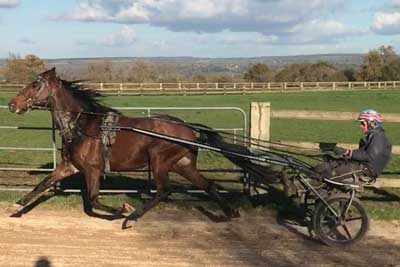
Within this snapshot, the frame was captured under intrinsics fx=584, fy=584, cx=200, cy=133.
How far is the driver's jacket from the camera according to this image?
21.2 feet

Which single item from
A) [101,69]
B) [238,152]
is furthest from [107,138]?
[101,69]

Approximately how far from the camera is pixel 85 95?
7.62 metres

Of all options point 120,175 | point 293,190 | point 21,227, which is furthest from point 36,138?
point 293,190

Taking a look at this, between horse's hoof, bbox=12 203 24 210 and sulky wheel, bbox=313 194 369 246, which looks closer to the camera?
sulky wheel, bbox=313 194 369 246

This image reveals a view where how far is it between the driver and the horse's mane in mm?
2976

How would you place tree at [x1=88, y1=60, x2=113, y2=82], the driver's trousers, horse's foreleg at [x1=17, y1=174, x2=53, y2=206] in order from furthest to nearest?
tree at [x1=88, y1=60, x2=113, y2=82] < horse's foreleg at [x1=17, y1=174, x2=53, y2=206] < the driver's trousers

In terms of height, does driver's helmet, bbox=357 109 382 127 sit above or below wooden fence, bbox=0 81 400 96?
above

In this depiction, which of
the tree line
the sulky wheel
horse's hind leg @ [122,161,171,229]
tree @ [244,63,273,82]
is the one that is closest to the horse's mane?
horse's hind leg @ [122,161,171,229]

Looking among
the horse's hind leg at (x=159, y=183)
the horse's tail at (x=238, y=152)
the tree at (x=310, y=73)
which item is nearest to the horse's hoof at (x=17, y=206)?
the horse's hind leg at (x=159, y=183)

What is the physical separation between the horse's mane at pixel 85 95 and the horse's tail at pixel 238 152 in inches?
46.2

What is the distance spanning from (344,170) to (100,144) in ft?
9.75

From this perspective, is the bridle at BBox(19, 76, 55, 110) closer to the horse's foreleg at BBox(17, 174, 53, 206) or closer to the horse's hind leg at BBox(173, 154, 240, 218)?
the horse's foreleg at BBox(17, 174, 53, 206)

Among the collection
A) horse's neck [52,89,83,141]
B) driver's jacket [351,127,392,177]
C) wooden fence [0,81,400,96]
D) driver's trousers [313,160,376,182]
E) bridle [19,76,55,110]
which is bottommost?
wooden fence [0,81,400,96]

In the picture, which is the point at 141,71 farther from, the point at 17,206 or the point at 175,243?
the point at 175,243
